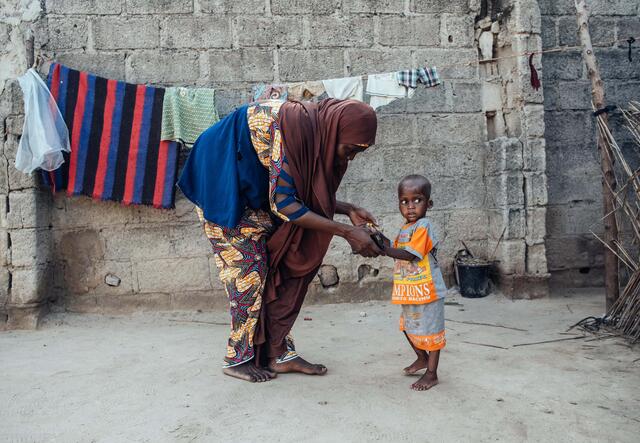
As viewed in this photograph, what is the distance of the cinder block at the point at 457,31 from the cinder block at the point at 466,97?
0.37m

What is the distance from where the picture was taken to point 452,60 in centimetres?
509

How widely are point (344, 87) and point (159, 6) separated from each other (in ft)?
5.65

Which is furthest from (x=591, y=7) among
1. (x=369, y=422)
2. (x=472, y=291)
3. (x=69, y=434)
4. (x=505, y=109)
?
(x=69, y=434)

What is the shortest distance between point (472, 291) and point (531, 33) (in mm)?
2393

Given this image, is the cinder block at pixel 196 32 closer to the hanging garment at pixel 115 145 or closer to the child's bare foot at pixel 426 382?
the hanging garment at pixel 115 145

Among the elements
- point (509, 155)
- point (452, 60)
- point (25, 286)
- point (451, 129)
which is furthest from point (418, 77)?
point (25, 286)

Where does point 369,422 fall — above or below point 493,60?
below

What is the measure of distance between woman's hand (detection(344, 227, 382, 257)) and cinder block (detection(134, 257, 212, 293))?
2.44 m

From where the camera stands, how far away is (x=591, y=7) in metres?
5.30

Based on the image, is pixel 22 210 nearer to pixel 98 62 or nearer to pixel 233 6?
pixel 98 62

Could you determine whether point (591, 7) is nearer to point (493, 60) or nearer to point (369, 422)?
point (493, 60)

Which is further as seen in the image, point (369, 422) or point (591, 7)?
point (591, 7)

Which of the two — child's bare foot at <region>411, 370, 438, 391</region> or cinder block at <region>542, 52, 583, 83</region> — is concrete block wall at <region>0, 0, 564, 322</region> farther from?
child's bare foot at <region>411, 370, 438, 391</region>

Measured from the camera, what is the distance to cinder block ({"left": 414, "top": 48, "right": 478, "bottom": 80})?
504 centimetres
